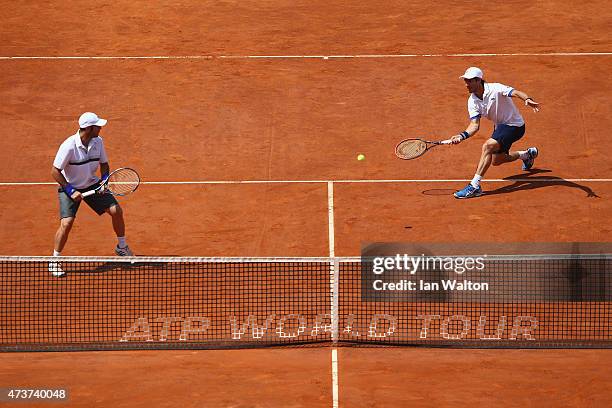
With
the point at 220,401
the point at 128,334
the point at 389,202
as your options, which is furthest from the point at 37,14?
the point at 220,401

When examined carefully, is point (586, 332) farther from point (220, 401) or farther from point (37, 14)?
point (37, 14)

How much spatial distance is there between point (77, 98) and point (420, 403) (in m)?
10.2

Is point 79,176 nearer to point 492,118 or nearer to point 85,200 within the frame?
point 85,200

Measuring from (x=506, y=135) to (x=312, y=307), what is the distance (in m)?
4.38

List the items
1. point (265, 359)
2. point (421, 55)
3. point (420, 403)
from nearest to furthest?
point (420, 403) → point (265, 359) → point (421, 55)

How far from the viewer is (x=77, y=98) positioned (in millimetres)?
19422

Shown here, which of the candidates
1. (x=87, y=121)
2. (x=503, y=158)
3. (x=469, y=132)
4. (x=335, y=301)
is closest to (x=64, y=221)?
(x=87, y=121)

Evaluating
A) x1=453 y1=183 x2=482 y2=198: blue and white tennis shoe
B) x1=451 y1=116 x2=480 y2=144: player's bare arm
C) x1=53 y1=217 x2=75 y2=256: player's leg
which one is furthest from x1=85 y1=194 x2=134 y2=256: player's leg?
x1=453 y1=183 x2=482 y2=198: blue and white tennis shoe

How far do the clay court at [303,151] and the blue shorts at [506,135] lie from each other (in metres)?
0.65

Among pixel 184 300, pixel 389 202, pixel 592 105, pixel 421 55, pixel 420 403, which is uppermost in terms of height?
pixel 421 55

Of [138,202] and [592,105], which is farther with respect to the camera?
[592,105]

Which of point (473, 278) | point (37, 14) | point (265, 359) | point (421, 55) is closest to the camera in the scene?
point (265, 359)

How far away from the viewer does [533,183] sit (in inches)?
647

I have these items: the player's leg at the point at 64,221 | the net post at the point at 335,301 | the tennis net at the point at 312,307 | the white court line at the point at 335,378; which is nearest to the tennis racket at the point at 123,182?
the player's leg at the point at 64,221
